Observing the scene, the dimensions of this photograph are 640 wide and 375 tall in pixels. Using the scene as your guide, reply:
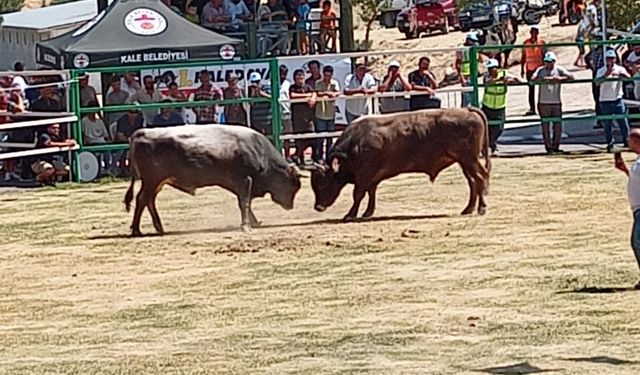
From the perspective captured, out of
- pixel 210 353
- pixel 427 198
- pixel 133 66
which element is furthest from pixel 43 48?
pixel 210 353

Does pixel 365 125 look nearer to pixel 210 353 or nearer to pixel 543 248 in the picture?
pixel 543 248

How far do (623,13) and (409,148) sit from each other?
13.2m

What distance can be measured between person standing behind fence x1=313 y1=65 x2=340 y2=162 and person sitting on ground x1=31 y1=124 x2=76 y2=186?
11.4 ft

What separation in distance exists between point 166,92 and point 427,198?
558cm

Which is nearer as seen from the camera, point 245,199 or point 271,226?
point 245,199

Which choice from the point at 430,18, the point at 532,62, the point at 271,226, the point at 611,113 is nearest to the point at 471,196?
the point at 271,226

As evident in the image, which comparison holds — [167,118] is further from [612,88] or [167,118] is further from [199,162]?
[612,88]

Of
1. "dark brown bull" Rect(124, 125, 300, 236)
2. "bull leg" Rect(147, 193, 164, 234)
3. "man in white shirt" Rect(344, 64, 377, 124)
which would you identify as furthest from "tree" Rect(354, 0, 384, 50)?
"bull leg" Rect(147, 193, 164, 234)

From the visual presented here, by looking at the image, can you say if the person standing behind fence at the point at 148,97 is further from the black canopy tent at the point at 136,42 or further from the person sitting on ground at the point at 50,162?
the black canopy tent at the point at 136,42

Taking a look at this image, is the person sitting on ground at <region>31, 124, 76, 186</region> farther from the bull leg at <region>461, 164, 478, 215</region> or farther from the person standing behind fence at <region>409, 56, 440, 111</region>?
the bull leg at <region>461, 164, 478, 215</region>

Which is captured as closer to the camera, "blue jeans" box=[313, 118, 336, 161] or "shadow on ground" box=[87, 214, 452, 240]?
"shadow on ground" box=[87, 214, 452, 240]

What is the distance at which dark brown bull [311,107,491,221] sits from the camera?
17609 millimetres

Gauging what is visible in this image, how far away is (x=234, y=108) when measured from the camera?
23.4 metres

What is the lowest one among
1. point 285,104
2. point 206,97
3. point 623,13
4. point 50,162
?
point 50,162
